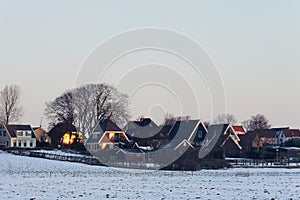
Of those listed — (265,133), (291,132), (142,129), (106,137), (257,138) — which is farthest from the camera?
(291,132)

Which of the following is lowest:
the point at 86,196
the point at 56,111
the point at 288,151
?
the point at 86,196

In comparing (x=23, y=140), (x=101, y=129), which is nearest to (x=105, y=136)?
(x=101, y=129)

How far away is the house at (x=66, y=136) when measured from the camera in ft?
313

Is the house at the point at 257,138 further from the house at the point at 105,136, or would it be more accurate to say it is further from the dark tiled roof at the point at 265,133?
the house at the point at 105,136

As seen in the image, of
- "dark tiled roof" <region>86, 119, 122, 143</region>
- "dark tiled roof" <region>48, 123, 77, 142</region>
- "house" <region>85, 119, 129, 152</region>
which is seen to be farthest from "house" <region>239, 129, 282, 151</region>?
"dark tiled roof" <region>48, 123, 77, 142</region>

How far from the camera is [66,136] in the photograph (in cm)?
10019

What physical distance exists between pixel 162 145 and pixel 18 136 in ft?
129

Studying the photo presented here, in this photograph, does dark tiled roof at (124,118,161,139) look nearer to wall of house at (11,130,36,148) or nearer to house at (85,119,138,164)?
house at (85,119,138,164)

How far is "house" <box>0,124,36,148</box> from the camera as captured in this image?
10925 cm

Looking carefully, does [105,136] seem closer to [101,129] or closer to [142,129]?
[101,129]

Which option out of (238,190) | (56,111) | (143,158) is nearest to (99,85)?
(56,111)

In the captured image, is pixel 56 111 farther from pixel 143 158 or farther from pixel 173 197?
pixel 173 197

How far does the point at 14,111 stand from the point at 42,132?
12.9 meters

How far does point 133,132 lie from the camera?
10638 cm
